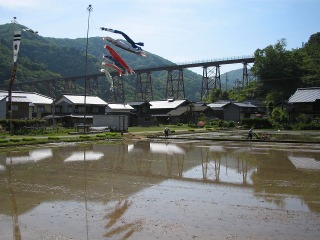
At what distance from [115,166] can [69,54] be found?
129513 mm

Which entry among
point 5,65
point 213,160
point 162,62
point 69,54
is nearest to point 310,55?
point 213,160

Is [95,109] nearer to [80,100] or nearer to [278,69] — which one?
[80,100]

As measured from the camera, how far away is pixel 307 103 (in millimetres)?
51156

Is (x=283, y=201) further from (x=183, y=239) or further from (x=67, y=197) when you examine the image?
(x=67, y=197)

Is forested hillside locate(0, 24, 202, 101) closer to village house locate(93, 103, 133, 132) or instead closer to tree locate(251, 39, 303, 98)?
tree locate(251, 39, 303, 98)

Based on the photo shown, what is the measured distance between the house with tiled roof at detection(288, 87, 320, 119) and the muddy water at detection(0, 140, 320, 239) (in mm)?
38053

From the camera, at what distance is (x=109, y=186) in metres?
10.8

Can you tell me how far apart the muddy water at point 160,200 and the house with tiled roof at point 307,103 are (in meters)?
38.1

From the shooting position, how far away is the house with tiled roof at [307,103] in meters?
50.5

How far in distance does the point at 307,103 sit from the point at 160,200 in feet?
156

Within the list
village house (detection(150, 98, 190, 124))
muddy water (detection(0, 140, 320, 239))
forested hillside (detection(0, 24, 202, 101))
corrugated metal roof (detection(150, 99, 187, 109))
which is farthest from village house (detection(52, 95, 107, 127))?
forested hillside (detection(0, 24, 202, 101))

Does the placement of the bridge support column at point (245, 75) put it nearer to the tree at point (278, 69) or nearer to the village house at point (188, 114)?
the tree at point (278, 69)

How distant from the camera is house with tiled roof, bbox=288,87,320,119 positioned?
1989 inches

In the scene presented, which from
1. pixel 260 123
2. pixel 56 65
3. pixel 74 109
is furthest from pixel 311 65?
pixel 56 65
